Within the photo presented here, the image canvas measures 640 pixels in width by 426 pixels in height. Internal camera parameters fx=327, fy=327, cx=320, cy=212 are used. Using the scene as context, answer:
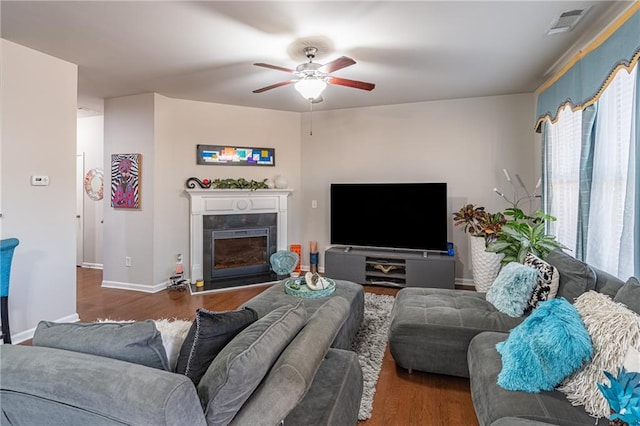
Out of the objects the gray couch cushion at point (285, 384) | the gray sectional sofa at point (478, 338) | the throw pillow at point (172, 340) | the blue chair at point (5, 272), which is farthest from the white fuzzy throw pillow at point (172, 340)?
the blue chair at point (5, 272)

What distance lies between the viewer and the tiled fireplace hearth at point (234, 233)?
4.62 metres

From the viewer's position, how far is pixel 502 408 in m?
1.39

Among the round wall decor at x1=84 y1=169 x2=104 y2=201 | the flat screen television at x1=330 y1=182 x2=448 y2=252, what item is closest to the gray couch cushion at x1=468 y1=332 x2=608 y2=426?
the flat screen television at x1=330 y1=182 x2=448 y2=252

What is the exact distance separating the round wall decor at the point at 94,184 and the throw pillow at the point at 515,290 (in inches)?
247

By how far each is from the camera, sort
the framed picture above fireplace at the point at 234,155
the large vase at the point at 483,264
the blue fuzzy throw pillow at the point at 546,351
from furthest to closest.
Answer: the framed picture above fireplace at the point at 234,155 < the large vase at the point at 483,264 < the blue fuzzy throw pillow at the point at 546,351

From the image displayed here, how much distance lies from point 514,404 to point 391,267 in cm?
313

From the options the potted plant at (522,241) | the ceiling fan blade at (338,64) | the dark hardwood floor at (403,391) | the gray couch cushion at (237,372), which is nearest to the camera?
the gray couch cushion at (237,372)

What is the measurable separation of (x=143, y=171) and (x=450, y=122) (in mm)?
4241

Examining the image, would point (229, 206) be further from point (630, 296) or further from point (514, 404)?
point (630, 296)

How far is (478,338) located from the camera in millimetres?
2000

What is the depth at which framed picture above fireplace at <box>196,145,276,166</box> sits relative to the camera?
4.75 metres

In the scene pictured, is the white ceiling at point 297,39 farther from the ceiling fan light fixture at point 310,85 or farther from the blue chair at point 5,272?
the blue chair at point 5,272

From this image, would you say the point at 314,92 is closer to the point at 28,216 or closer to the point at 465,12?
the point at 465,12

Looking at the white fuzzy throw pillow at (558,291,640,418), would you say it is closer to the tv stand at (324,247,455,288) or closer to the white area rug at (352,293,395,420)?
the white area rug at (352,293,395,420)
